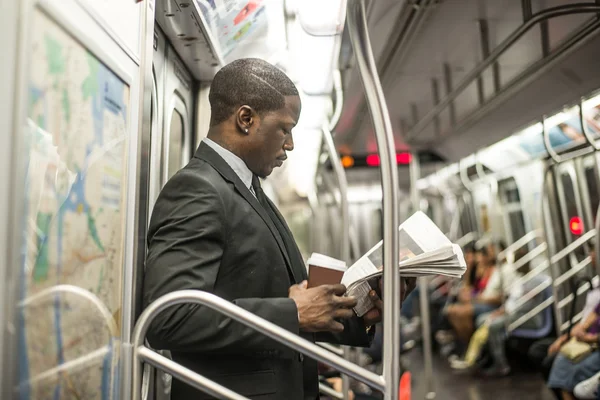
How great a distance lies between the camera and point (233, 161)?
1630mm

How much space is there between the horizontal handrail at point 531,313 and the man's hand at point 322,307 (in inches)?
224

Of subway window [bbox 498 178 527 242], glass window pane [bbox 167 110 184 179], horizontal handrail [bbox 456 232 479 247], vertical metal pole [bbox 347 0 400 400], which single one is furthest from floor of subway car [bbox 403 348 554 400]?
vertical metal pole [bbox 347 0 400 400]

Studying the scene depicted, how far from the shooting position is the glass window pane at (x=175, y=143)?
2.40 metres

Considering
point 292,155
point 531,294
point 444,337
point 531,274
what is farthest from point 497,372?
point 292,155

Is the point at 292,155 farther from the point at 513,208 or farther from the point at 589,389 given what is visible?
the point at 513,208

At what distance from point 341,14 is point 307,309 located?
155cm

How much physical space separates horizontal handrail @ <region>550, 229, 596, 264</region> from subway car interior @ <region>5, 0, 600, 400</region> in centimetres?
3

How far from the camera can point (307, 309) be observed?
1377mm

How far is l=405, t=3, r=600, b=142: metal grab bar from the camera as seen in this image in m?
2.82

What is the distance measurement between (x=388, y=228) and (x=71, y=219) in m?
0.71

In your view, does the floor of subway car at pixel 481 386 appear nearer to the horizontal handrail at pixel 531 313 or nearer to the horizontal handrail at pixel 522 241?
the horizontal handrail at pixel 531 313

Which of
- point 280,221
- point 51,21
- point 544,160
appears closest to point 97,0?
point 51,21

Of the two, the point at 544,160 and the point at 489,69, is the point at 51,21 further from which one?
the point at 544,160

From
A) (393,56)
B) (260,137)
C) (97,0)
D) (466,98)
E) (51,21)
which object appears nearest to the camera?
(51,21)
